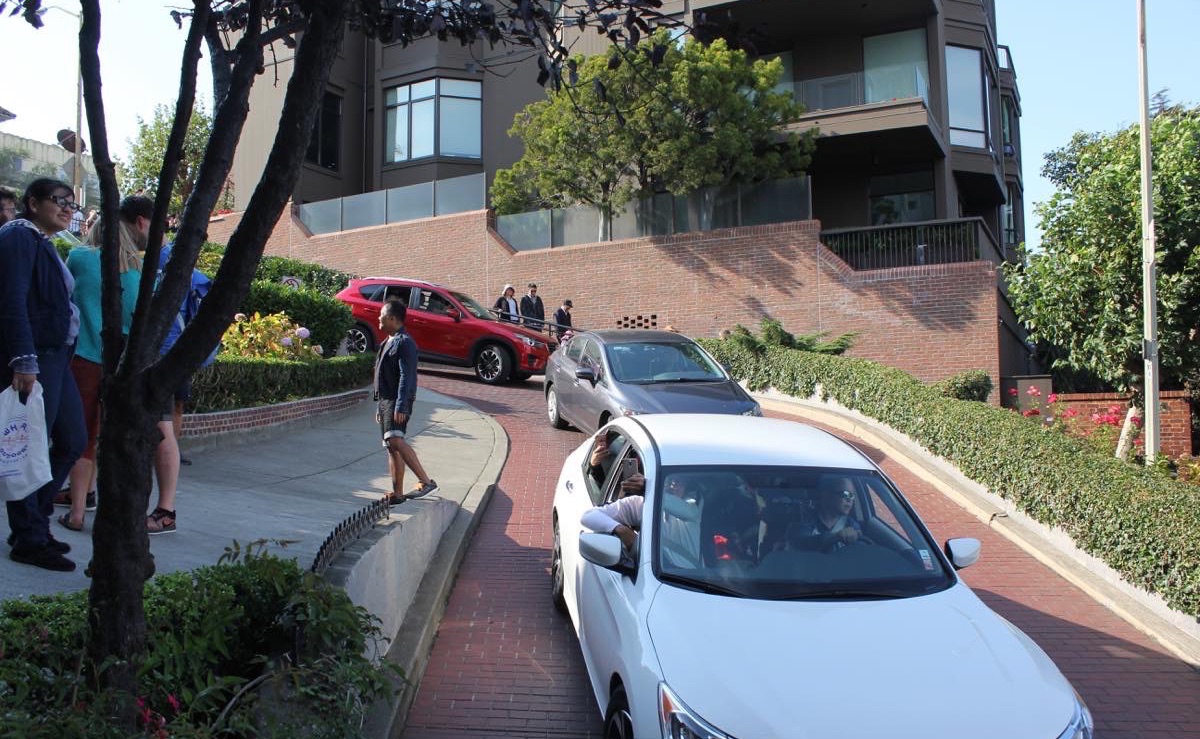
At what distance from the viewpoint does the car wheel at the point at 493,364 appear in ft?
55.9

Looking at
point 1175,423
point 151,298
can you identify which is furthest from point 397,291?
point 151,298

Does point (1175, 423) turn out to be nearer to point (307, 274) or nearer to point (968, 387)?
point (968, 387)

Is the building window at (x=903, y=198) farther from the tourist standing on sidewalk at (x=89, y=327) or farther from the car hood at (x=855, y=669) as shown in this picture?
the car hood at (x=855, y=669)

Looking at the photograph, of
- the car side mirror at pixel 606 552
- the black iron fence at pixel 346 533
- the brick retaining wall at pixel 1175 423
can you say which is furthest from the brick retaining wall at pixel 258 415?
the brick retaining wall at pixel 1175 423

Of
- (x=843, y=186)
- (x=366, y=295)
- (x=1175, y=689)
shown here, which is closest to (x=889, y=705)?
(x=1175, y=689)

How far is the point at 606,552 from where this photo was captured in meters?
4.23

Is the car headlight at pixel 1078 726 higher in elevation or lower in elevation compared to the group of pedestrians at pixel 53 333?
lower

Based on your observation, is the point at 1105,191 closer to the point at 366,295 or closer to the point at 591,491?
the point at 591,491

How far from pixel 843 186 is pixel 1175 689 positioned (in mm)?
19808

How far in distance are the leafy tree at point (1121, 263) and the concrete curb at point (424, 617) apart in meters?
8.10

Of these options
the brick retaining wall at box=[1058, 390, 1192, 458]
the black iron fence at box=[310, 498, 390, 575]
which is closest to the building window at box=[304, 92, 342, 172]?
the brick retaining wall at box=[1058, 390, 1192, 458]

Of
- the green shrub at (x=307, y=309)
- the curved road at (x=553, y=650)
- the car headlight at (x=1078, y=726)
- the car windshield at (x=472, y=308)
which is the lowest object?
the curved road at (x=553, y=650)

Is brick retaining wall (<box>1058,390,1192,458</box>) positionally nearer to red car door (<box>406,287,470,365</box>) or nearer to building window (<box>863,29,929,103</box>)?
building window (<box>863,29,929,103</box>)

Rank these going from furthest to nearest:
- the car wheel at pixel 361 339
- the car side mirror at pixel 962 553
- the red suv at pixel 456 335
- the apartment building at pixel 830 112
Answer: the apartment building at pixel 830 112 < the car wheel at pixel 361 339 < the red suv at pixel 456 335 < the car side mirror at pixel 962 553
